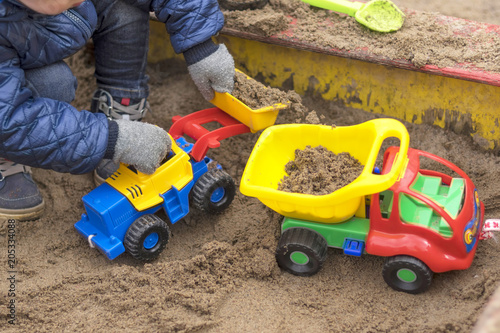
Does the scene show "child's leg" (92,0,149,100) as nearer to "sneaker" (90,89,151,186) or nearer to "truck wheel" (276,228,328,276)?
"sneaker" (90,89,151,186)

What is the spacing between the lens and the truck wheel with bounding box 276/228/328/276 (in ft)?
4.78

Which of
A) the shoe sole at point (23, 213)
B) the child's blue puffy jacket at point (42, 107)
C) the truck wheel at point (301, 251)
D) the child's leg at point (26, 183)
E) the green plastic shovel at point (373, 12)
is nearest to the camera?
the child's blue puffy jacket at point (42, 107)

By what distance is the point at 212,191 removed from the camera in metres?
1.65

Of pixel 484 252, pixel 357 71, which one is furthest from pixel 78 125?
pixel 484 252

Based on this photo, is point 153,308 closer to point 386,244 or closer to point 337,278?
point 337,278

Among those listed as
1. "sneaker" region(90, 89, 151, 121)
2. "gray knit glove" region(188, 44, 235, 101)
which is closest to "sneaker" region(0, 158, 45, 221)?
"sneaker" region(90, 89, 151, 121)

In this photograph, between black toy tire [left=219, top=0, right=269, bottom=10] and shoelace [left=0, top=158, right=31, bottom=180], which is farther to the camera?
black toy tire [left=219, top=0, right=269, bottom=10]

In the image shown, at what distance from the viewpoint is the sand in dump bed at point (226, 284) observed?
1380 millimetres

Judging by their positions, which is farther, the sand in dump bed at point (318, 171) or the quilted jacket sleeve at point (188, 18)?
the quilted jacket sleeve at point (188, 18)

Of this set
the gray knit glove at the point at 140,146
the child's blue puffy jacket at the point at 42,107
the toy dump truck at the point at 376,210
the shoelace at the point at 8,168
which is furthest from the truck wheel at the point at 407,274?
the shoelace at the point at 8,168

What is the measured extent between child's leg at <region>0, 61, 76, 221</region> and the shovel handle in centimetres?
97

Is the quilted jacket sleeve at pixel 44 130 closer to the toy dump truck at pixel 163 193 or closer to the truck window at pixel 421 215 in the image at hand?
the toy dump truck at pixel 163 193

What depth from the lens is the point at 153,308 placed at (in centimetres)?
142

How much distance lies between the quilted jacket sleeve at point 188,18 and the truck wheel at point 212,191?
0.42 m
